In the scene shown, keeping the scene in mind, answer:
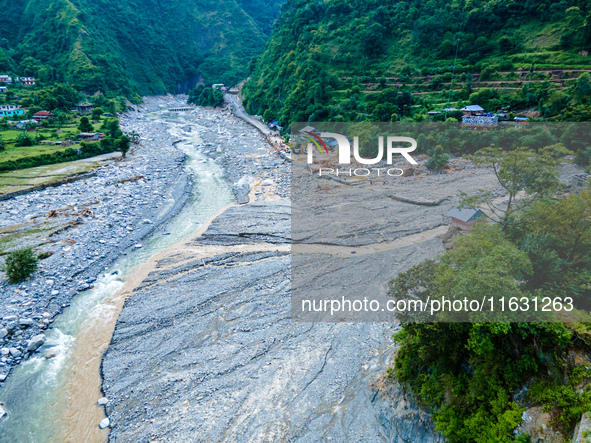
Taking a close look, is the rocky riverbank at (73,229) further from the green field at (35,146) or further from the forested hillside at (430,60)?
the forested hillside at (430,60)

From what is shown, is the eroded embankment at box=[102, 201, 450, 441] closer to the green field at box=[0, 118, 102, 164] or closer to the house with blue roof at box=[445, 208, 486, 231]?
the house with blue roof at box=[445, 208, 486, 231]

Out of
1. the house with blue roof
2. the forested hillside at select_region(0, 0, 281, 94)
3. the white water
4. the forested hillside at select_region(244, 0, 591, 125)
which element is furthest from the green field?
the house with blue roof

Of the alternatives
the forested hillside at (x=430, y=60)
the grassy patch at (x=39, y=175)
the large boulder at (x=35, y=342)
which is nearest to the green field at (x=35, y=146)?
the grassy patch at (x=39, y=175)

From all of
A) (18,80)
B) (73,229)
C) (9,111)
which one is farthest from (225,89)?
(73,229)

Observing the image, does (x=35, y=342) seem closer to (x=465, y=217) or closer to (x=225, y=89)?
(x=465, y=217)

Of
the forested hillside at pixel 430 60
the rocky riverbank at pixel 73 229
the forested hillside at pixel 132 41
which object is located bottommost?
the rocky riverbank at pixel 73 229

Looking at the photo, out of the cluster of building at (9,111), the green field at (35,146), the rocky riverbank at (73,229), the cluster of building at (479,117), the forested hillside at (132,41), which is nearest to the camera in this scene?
the rocky riverbank at (73,229)
